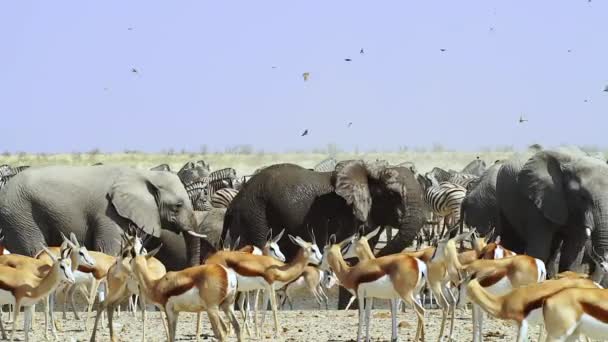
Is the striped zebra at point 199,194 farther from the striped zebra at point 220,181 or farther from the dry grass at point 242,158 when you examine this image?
the dry grass at point 242,158

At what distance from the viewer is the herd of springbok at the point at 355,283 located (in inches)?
526

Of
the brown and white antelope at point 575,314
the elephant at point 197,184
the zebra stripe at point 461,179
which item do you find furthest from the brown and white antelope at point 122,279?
the zebra stripe at point 461,179

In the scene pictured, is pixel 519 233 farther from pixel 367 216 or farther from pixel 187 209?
pixel 187 209

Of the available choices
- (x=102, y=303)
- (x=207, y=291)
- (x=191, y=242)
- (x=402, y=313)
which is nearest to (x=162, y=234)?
(x=191, y=242)

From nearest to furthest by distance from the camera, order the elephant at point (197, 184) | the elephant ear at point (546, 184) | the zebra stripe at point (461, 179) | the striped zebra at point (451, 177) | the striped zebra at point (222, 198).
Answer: the elephant ear at point (546, 184)
the striped zebra at point (222, 198)
the elephant at point (197, 184)
the striped zebra at point (451, 177)
the zebra stripe at point (461, 179)

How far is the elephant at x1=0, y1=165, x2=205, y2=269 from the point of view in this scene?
22516 millimetres

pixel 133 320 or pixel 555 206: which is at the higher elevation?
pixel 555 206

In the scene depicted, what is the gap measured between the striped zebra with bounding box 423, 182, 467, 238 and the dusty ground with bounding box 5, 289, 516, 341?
1179cm

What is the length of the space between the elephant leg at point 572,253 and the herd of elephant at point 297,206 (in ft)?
0.07

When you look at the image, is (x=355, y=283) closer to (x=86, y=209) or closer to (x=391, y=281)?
(x=391, y=281)

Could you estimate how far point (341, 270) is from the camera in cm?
1683

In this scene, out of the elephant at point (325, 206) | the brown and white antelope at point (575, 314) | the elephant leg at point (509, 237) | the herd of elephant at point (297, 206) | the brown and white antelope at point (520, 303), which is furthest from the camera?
the elephant leg at point (509, 237)

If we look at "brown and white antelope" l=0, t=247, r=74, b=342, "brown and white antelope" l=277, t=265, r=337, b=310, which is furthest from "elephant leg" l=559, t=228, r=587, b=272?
"brown and white antelope" l=0, t=247, r=74, b=342

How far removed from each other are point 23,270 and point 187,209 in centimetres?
677
